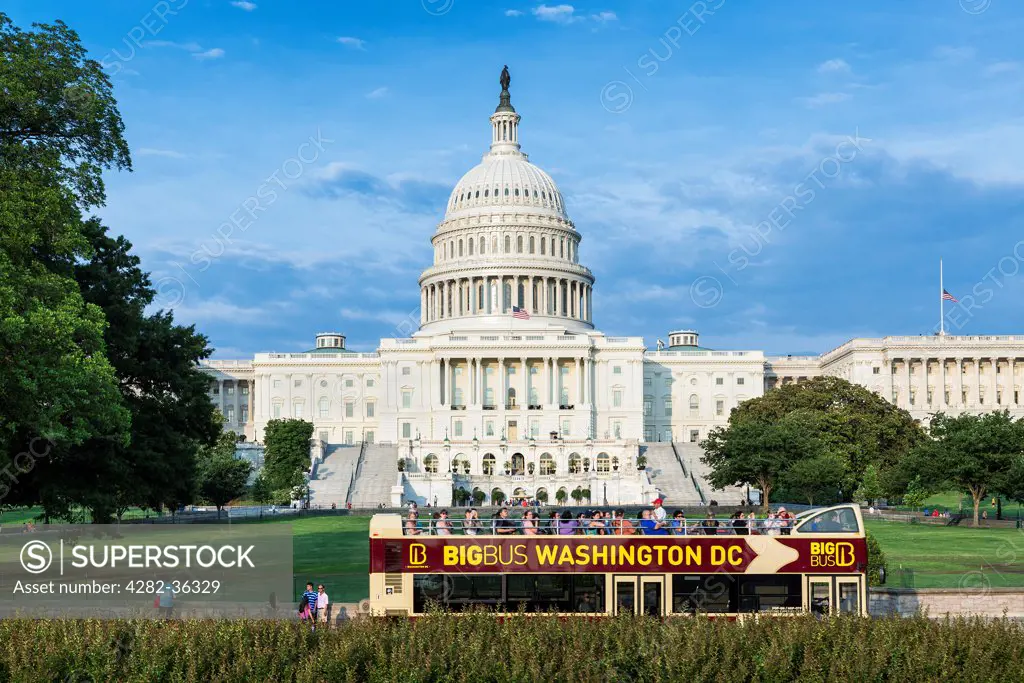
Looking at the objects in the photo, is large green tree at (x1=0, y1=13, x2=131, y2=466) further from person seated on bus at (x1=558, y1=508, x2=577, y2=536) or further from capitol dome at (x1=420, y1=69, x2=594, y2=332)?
capitol dome at (x1=420, y1=69, x2=594, y2=332)

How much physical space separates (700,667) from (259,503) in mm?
80595

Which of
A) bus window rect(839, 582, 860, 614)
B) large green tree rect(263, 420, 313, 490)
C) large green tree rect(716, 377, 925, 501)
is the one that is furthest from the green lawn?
large green tree rect(263, 420, 313, 490)

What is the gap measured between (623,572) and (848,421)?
82622 mm

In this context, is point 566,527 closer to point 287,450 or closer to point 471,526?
point 471,526

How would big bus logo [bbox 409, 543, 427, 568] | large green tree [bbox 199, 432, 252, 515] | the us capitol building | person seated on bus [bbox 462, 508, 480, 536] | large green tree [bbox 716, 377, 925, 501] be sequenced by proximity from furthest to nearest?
the us capitol building, large green tree [bbox 716, 377, 925, 501], large green tree [bbox 199, 432, 252, 515], person seated on bus [bbox 462, 508, 480, 536], big bus logo [bbox 409, 543, 427, 568]

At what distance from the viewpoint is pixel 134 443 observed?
157 ft

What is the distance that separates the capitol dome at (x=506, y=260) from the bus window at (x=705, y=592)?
398ft

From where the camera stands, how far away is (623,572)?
28.5m

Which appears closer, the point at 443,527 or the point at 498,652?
the point at 498,652

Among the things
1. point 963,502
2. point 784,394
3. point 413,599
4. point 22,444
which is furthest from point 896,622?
point 784,394

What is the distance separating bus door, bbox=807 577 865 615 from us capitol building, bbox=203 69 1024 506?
3694 inches

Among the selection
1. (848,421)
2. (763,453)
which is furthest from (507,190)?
(763,453)

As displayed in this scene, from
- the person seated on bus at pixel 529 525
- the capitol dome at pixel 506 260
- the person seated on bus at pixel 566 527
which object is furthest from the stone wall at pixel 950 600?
the capitol dome at pixel 506 260

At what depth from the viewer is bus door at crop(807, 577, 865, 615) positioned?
28.5 metres
